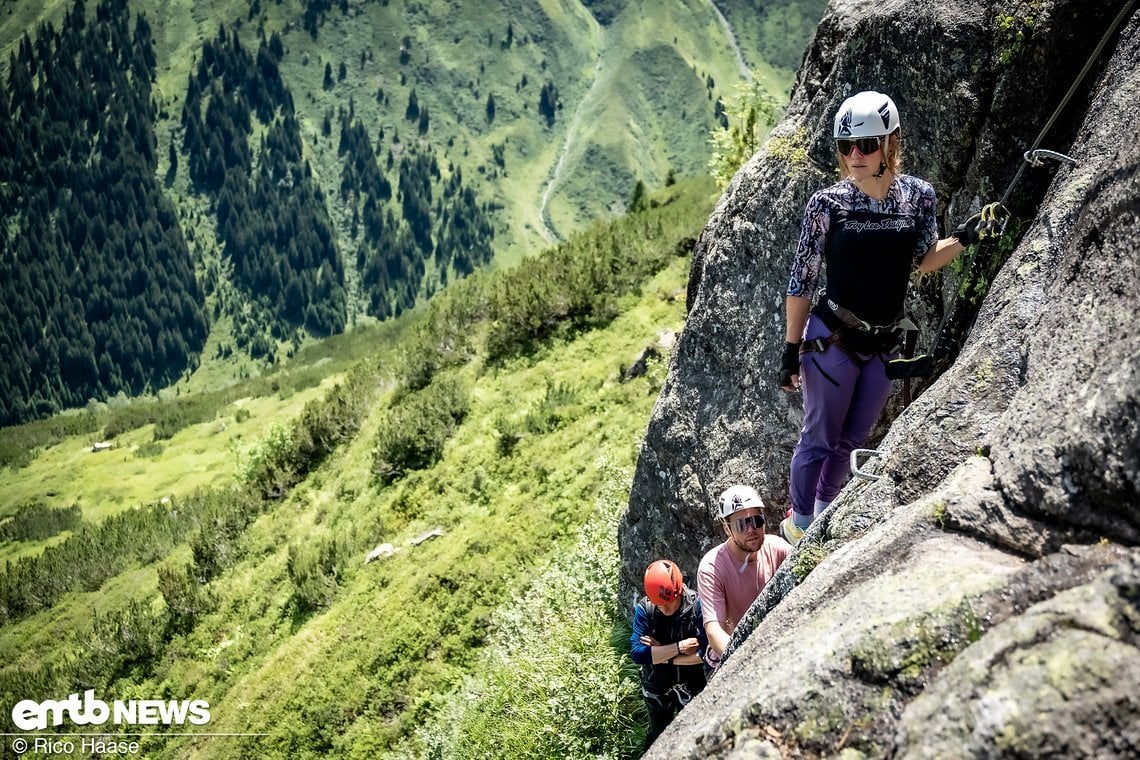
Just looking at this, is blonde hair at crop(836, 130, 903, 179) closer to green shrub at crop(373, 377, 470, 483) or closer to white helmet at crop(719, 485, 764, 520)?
white helmet at crop(719, 485, 764, 520)

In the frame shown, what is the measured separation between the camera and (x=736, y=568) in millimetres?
7699

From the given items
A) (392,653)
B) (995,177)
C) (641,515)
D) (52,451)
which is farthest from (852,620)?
(52,451)

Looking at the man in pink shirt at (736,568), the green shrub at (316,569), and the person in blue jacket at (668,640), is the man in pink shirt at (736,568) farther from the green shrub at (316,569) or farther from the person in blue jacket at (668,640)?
the green shrub at (316,569)

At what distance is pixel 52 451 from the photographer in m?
100

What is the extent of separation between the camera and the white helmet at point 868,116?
5836mm

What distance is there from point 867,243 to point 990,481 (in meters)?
2.71

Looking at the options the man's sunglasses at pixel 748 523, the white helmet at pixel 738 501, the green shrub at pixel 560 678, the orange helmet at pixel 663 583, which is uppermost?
the white helmet at pixel 738 501

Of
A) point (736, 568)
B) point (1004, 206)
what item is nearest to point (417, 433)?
point (736, 568)

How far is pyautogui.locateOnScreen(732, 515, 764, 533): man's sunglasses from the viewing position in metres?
7.62

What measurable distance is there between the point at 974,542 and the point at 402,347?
29301 millimetres

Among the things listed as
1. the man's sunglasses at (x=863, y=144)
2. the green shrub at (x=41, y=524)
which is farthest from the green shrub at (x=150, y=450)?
the man's sunglasses at (x=863, y=144)

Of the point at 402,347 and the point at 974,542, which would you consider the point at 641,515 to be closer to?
the point at 974,542

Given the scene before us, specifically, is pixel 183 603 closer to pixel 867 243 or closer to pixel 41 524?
pixel 867 243

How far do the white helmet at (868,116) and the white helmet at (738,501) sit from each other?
3.40 m
